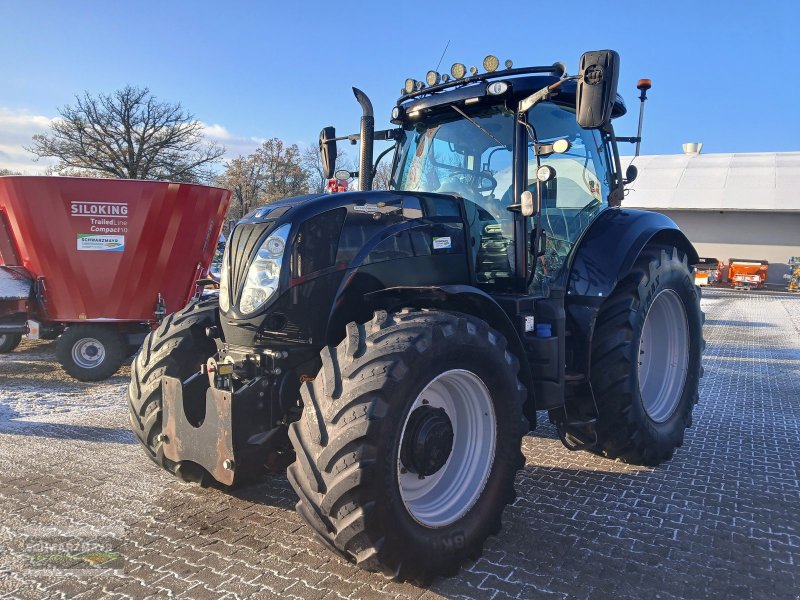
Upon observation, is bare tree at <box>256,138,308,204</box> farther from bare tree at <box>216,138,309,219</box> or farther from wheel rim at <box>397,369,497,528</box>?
wheel rim at <box>397,369,497,528</box>

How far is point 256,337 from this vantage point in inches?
128

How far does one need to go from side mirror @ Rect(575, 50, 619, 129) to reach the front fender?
3.81 feet

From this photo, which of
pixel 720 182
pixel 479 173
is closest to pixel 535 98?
pixel 479 173

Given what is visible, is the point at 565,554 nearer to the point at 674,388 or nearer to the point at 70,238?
the point at 674,388

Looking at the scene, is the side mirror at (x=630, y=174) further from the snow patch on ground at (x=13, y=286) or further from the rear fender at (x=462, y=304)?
the snow patch on ground at (x=13, y=286)

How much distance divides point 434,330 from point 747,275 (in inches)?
1237

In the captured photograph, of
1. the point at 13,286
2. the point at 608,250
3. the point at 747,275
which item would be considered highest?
the point at 608,250

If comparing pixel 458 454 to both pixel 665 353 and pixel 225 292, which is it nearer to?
pixel 225 292

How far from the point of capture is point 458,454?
3316mm

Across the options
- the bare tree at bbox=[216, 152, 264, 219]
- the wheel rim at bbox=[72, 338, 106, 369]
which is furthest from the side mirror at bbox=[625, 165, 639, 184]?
the bare tree at bbox=[216, 152, 264, 219]

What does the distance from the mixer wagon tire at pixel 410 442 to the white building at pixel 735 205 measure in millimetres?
31316

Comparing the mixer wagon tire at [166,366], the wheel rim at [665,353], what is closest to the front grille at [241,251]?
the mixer wagon tire at [166,366]

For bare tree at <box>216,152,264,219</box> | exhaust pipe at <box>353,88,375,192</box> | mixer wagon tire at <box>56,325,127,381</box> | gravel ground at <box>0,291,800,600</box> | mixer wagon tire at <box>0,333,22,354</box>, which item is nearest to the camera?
gravel ground at <box>0,291,800,600</box>

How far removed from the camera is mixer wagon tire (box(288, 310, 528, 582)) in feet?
8.43
